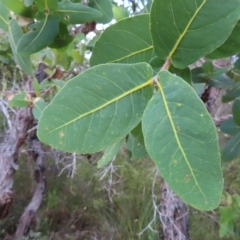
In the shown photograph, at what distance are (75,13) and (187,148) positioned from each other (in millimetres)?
357

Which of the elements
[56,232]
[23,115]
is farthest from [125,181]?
[23,115]

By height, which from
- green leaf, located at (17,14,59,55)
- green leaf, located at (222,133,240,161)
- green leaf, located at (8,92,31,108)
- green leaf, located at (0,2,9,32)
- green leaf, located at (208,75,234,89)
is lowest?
green leaf, located at (222,133,240,161)

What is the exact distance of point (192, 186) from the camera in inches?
13.7

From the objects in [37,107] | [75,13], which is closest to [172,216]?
[37,107]

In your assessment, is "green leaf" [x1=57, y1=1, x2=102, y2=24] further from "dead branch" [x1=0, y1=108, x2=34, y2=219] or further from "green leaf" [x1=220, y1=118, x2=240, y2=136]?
"dead branch" [x1=0, y1=108, x2=34, y2=219]

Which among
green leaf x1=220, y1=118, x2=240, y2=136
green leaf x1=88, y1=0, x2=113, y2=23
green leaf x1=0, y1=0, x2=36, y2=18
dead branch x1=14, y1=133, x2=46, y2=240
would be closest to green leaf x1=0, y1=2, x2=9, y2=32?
green leaf x1=0, y1=0, x2=36, y2=18

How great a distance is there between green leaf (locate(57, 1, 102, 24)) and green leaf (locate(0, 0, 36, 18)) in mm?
48

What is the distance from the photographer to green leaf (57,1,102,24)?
59 cm

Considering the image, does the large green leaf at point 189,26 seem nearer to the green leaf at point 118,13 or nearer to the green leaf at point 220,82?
the green leaf at point 118,13

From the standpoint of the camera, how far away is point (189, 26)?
0.41 metres

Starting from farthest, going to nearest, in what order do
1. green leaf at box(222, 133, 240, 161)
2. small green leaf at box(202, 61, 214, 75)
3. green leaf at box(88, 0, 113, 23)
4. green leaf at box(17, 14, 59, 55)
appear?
green leaf at box(222, 133, 240, 161) → small green leaf at box(202, 61, 214, 75) → green leaf at box(88, 0, 113, 23) → green leaf at box(17, 14, 59, 55)

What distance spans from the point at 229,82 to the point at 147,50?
498mm

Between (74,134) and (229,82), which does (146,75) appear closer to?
(74,134)

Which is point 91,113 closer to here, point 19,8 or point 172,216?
point 19,8
